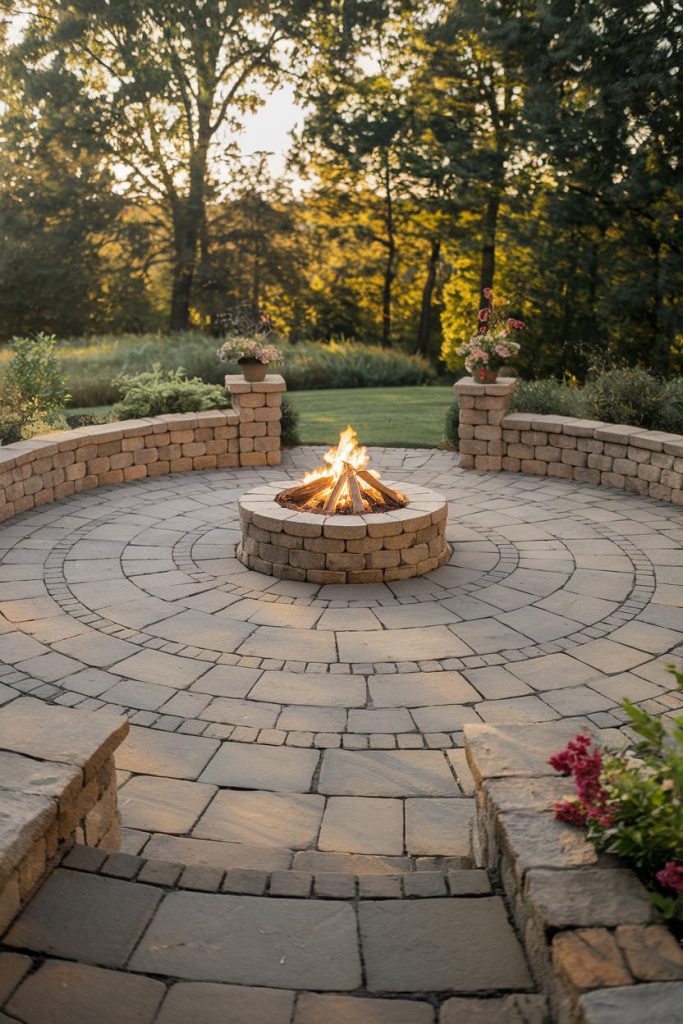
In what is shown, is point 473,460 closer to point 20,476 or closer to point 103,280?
point 20,476

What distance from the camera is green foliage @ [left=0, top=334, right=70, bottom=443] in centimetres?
942

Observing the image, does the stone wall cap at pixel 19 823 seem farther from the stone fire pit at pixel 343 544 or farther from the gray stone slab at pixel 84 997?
the stone fire pit at pixel 343 544

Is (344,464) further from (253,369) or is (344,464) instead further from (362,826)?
(362,826)

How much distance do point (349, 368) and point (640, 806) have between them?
18438mm

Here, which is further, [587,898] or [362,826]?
[362,826]

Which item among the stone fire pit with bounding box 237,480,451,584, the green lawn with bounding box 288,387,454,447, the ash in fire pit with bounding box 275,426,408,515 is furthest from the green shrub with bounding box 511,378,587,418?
the stone fire pit with bounding box 237,480,451,584

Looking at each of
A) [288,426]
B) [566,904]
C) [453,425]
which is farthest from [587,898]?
[288,426]

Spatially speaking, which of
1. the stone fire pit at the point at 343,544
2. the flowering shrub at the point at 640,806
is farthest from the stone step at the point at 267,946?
the stone fire pit at the point at 343,544

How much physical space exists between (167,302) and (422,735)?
33354mm

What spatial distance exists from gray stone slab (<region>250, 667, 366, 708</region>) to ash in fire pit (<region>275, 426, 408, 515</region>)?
2.03m

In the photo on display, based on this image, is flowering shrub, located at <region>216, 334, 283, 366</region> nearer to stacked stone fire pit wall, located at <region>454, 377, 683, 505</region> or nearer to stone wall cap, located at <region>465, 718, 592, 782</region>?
stacked stone fire pit wall, located at <region>454, 377, 683, 505</region>

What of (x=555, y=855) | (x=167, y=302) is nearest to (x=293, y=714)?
(x=555, y=855)

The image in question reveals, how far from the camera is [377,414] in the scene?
14.3m

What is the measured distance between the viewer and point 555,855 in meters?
2.21
